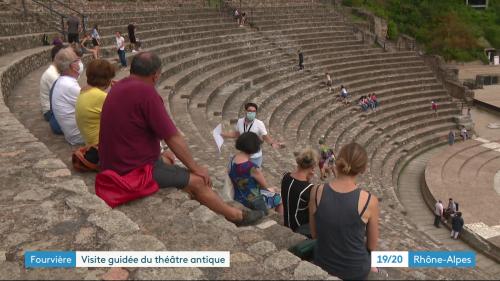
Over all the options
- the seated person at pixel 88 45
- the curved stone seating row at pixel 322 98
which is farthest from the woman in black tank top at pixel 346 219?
the seated person at pixel 88 45

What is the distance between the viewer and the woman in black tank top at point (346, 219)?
2.99 metres

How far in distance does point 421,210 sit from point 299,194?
10.1m

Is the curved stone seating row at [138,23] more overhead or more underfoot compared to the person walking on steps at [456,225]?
more overhead

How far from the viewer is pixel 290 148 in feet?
34.6

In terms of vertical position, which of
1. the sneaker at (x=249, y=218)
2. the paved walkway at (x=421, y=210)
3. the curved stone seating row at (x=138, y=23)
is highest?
the curved stone seating row at (x=138, y=23)

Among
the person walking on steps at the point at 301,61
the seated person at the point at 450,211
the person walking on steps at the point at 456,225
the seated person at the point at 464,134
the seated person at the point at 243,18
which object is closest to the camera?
the person walking on steps at the point at 456,225

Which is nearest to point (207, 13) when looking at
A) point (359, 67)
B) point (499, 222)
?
point (359, 67)

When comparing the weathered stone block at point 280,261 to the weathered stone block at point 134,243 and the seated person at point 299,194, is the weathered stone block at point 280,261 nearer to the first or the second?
the weathered stone block at point 134,243

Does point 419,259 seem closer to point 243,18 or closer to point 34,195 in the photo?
point 34,195

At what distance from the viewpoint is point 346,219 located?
9.82 feet

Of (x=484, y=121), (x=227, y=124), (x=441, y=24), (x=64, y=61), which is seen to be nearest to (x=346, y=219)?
(x=64, y=61)

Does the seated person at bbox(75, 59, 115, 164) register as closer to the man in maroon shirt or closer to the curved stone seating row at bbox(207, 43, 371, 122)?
the man in maroon shirt

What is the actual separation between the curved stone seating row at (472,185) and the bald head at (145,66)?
382 inches

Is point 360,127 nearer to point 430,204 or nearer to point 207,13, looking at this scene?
point 430,204
